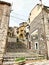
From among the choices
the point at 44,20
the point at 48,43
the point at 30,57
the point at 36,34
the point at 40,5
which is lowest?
the point at 30,57

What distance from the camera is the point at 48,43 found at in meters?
19.5

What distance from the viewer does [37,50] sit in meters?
20.5

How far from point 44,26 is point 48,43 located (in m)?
2.84

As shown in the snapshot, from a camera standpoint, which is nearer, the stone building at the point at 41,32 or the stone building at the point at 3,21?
the stone building at the point at 3,21

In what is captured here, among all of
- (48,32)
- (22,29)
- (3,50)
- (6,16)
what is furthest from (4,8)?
(22,29)

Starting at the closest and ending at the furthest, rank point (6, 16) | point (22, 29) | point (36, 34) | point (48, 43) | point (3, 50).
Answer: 1. point (3, 50)
2. point (6, 16)
3. point (48, 43)
4. point (36, 34)
5. point (22, 29)

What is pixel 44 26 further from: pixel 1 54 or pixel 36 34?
pixel 1 54

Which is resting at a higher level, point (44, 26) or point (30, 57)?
point (44, 26)

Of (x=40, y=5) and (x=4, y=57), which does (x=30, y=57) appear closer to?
(x=4, y=57)

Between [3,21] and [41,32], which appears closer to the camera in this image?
[3,21]

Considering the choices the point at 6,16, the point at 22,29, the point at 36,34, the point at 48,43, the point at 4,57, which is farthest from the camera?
the point at 22,29

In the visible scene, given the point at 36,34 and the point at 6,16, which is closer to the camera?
the point at 6,16

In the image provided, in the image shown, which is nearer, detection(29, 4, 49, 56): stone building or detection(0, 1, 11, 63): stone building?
detection(0, 1, 11, 63): stone building

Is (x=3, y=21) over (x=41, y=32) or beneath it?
over
